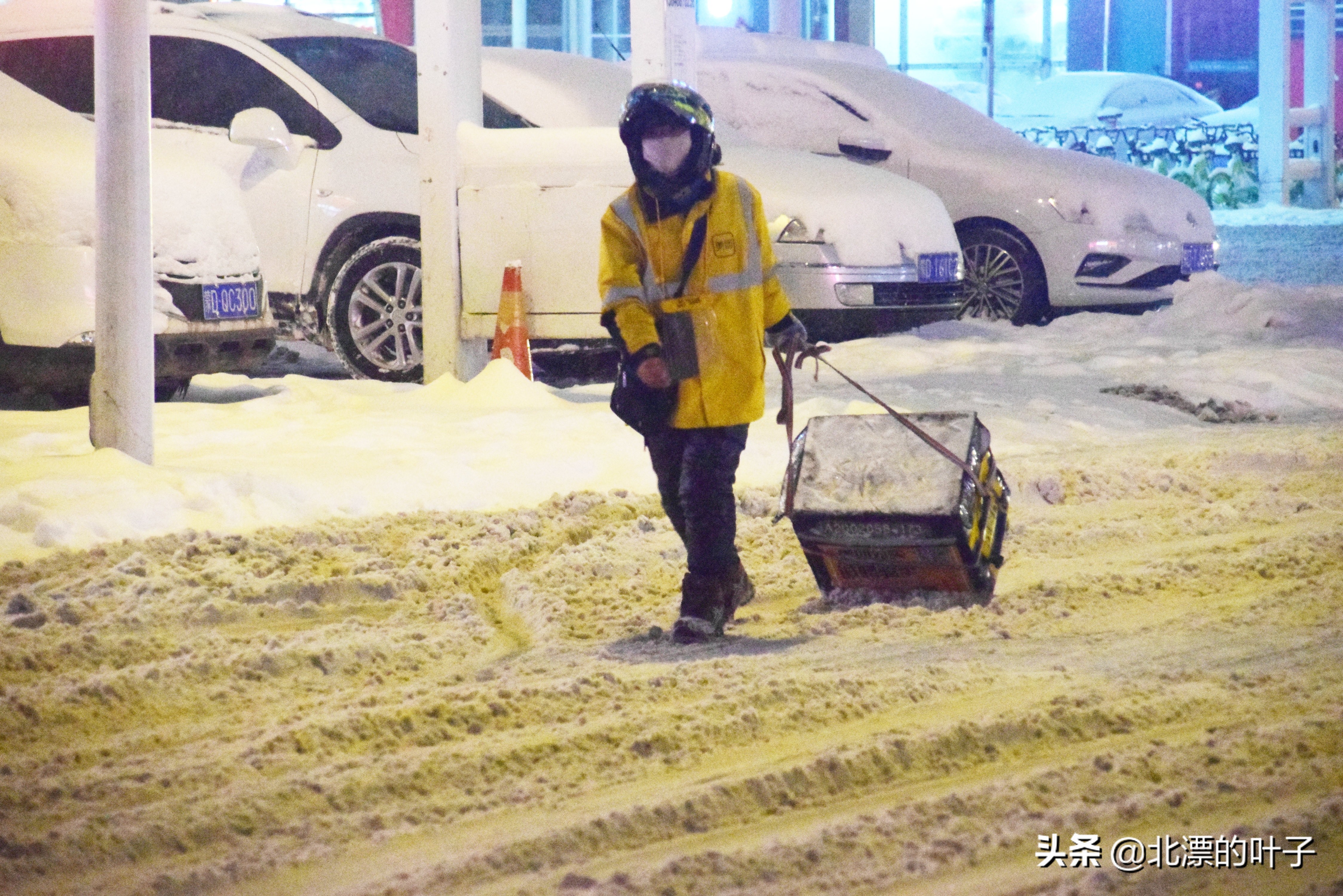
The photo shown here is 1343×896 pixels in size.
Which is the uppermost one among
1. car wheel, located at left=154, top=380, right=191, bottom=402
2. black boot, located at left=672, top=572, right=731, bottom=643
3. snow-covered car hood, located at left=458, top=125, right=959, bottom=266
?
snow-covered car hood, located at left=458, top=125, right=959, bottom=266

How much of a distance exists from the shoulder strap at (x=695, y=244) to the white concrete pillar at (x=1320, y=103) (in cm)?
2528

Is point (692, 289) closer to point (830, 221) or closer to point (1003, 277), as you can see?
point (830, 221)

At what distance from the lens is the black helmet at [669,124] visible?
4242 millimetres

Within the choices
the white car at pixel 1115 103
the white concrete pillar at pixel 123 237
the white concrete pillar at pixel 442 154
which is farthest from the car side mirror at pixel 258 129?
the white car at pixel 1115 103

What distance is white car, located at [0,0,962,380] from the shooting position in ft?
26.7

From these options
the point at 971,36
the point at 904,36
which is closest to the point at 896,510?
the point at 904,36

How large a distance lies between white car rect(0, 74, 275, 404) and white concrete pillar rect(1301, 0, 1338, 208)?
2346cm

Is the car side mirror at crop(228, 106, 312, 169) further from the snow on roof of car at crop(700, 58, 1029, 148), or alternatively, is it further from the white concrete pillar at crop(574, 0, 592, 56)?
the white concrete pillar at crop(574, 0, 592, 56)

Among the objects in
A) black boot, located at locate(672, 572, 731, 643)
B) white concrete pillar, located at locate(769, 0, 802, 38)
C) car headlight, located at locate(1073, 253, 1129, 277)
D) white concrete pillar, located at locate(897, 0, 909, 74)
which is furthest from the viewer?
white concrete pillar, located at locate(897, 0, 909, 74)

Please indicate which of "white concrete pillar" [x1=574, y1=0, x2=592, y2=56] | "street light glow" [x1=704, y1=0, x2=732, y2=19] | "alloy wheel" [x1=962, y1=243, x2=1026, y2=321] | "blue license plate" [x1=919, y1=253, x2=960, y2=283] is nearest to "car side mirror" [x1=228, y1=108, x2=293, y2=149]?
"blue license plate" [x1=919, y1=253, x2=960, y2=283]

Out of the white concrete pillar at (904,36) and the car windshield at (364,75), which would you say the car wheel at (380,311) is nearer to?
the car windshield at (364,75)

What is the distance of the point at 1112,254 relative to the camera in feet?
35.1

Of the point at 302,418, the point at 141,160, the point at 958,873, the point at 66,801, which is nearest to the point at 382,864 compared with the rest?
the point at 66,801

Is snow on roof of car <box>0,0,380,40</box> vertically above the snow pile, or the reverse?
snow on roof of car <box>0,0,380,40</box>
